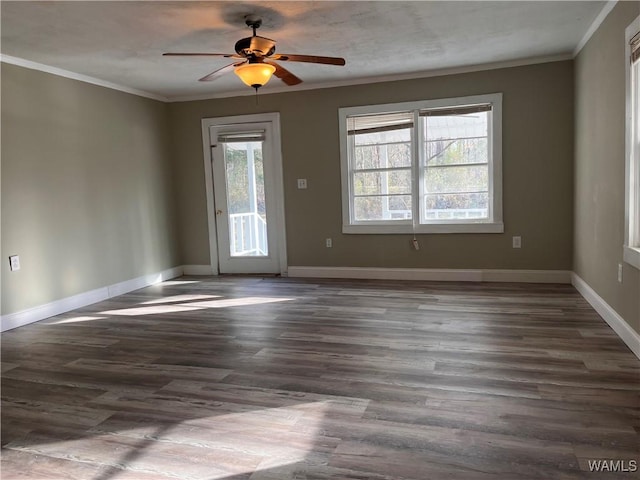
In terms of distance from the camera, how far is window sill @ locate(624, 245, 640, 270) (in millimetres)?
2871

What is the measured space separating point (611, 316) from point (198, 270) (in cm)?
487

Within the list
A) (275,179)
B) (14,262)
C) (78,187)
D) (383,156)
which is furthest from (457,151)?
(14,262)

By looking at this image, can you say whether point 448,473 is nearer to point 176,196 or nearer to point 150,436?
point 150,436

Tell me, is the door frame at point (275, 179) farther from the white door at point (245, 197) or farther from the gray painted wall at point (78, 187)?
the gray painted wall at point (78, 187)

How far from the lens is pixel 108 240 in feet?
17.1

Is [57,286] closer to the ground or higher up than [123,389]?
higher up

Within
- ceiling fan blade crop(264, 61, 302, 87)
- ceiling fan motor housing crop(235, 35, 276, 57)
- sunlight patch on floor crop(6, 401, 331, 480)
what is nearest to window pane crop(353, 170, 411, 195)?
ceiling fan blade crop(264, 61, 302, 87)

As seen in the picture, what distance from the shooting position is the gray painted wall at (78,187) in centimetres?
415

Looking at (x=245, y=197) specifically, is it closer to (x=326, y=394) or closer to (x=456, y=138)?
(x=456, y=138)

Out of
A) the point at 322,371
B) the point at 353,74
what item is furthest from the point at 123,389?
the point at 353,74

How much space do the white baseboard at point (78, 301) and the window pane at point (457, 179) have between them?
3.54 metres

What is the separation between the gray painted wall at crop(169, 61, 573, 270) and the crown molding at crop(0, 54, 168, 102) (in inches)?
21.9

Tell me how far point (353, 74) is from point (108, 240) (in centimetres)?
332

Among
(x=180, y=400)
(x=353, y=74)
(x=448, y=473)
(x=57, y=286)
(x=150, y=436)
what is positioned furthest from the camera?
(x=353, y=74)
